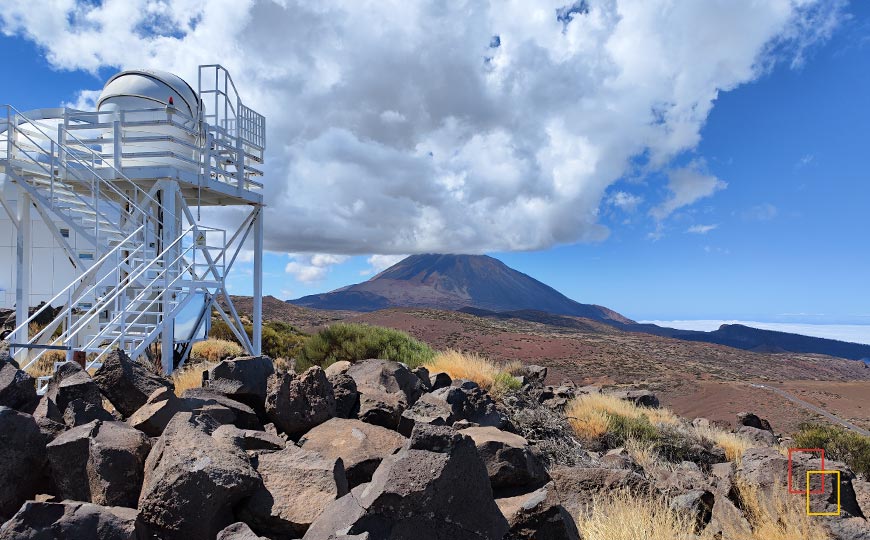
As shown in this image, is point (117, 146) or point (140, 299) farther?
point (117, 146)

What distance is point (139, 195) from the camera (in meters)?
13.4

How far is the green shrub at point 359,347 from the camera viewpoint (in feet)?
41.1

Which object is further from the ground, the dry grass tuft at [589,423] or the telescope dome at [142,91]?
the telescope dome at [142,91]

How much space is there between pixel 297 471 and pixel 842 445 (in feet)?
37.6

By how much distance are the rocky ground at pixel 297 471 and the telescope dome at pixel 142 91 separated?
412 inches

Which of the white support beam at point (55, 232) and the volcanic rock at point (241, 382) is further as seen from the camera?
the white support beam at point (55, 232)

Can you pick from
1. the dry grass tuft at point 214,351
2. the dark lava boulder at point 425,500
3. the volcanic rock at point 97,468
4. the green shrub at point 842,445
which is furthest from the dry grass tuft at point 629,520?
the dry grass tuft at point 214,351

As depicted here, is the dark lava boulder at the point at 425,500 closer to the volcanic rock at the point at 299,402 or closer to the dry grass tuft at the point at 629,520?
Result: the dry grass tuft at the point at 629,520

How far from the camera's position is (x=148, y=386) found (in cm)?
579

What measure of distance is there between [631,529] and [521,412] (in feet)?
13.5

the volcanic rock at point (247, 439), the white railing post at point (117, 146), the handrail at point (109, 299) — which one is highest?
the white railing post at point (117, 146)

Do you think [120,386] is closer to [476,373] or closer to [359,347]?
[476,373]

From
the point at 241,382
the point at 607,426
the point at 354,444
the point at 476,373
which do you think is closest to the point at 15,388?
the point at 241,382

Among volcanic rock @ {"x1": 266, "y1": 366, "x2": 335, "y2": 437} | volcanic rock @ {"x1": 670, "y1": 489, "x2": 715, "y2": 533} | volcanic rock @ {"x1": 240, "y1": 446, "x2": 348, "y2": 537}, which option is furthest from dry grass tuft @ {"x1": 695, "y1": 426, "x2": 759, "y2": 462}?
volcanic rock @ {"x1": 240, "y1": 446, "x2": 348, "y2": 537}
